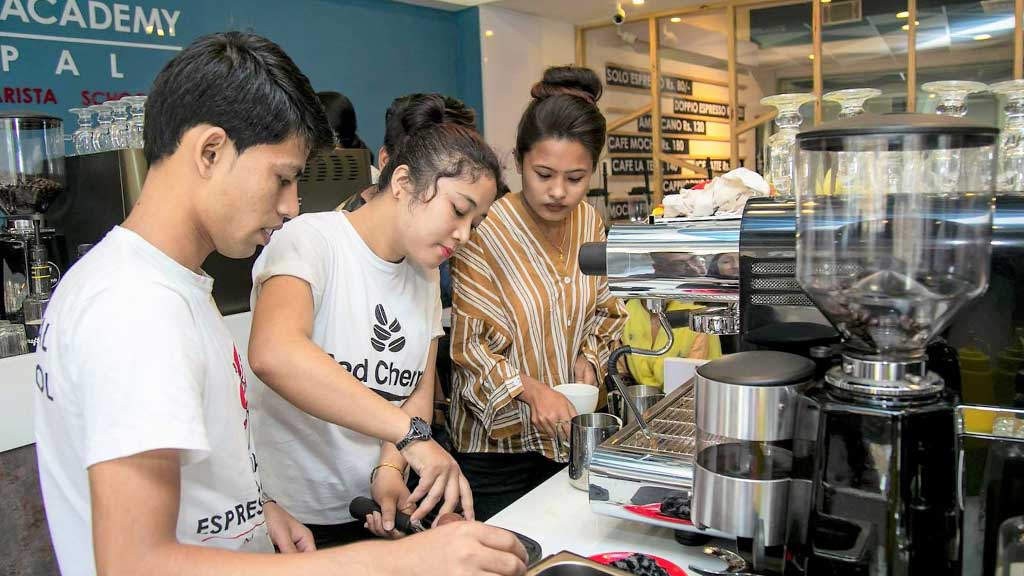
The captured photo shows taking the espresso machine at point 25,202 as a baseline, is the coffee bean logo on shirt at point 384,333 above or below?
below

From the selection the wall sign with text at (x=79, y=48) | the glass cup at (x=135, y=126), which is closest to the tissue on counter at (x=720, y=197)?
the glass cup at (x=135, y=126)

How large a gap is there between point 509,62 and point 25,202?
4.09 m

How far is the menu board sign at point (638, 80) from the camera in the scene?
6.28m

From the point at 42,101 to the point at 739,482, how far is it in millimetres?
3839

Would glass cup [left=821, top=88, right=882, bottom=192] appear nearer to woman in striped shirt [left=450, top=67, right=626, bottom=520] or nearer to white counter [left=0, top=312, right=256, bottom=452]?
woman in striped shirt [left=450, top=67, right=626, bottom=520]

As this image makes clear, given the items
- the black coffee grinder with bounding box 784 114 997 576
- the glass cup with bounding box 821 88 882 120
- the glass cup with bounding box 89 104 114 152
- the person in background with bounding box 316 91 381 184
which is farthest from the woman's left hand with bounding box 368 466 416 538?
the person in background with bounding box 316 91 381 184

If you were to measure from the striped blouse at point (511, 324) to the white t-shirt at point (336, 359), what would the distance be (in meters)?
0.33

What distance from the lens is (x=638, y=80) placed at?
21.1 ft

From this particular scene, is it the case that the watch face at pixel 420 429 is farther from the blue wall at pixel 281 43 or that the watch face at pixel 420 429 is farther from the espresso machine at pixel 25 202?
the blue wall at pixel 281 43

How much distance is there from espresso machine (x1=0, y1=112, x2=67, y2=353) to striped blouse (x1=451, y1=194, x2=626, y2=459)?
127 centimetres

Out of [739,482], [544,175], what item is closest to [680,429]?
[739,482]

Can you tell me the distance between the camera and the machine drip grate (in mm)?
1199

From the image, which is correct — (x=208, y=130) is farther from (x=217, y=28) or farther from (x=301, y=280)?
(x=217, y=28)

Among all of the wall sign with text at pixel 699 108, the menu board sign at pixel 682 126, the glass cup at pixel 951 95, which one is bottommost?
the glass cup at pixel 951 95
